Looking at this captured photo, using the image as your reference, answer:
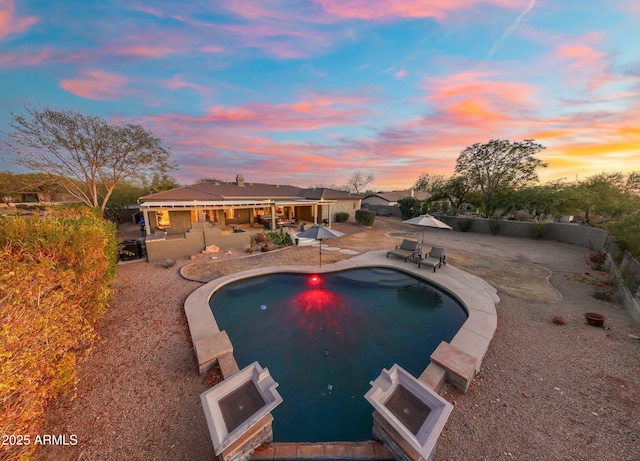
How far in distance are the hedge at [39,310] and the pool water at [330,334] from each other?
10.4 feet

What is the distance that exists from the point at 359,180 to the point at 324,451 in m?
75.4

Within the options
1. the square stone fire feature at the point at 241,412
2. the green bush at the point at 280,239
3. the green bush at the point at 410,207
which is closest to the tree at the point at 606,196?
the green bush at the point at 410,207

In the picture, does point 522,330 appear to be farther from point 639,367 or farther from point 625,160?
point 625,160

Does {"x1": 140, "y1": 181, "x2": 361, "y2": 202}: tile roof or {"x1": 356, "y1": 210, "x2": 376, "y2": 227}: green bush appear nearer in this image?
{"x1": 140, "y1": 181, "x2": 361, "y2": 202}: tile roof

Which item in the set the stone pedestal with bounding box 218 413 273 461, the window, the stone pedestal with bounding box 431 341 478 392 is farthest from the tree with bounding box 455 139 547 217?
the window

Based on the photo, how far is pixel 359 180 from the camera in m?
74.5

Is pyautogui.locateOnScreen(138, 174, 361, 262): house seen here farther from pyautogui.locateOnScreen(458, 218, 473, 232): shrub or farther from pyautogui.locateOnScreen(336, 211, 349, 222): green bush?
pyautogui.locateOnScreen(458, 218, 473, 232): shrub

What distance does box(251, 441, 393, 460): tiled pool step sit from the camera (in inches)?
131

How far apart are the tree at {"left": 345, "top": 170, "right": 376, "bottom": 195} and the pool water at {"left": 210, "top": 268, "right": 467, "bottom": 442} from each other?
6639cm

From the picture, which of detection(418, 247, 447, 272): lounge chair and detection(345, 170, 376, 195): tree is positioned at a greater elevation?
detection(345, 170, 376, 195): tree

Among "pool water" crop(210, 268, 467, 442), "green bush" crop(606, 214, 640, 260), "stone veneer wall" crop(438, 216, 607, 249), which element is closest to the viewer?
"pool water" crop(210, 268, 467, 442)

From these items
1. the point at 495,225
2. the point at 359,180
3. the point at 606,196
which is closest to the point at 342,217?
the point at 495,225

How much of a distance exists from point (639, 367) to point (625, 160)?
30.2 meters

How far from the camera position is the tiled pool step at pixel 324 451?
10.9 feet
